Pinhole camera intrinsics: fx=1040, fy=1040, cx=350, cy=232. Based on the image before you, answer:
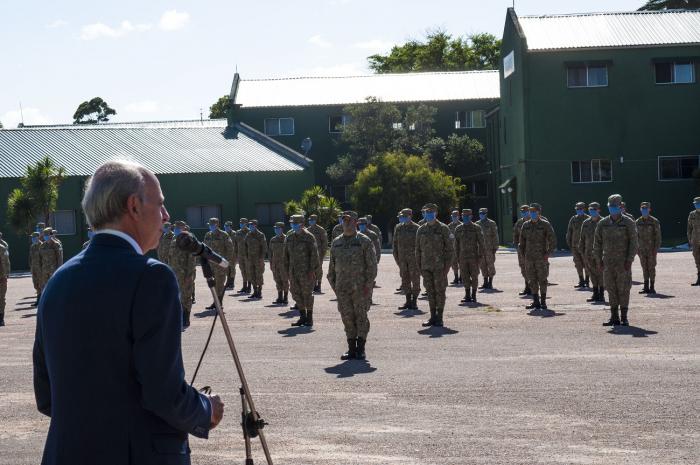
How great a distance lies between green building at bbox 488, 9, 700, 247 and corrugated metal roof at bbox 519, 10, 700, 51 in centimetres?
11

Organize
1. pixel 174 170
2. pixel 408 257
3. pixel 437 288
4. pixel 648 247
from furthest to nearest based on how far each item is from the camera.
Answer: pixel 174 170 < pixel 648 247 < pixel 408 257 < pixel 437 288

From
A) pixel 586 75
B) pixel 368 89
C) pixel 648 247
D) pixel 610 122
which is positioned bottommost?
pixel 648 247

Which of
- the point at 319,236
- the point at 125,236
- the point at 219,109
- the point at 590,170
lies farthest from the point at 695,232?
the point at 219,109

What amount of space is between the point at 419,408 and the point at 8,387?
5407 mm

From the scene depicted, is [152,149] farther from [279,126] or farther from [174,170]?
[279,126]

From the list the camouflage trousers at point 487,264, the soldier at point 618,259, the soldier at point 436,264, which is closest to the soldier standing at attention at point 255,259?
the camouflage trousers at point 487,264

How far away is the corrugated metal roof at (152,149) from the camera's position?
179 ft

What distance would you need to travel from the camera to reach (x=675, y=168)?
50.9m

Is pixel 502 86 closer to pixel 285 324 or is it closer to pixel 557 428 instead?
pixel 285 324

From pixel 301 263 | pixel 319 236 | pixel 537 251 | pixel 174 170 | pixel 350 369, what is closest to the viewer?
pixel 350 369

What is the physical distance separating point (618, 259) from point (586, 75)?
35.1 meters

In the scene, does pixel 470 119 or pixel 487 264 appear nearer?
pixel 487 264

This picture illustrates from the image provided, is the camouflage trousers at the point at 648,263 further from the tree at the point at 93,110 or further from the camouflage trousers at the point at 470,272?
the tree at the point at 93,110

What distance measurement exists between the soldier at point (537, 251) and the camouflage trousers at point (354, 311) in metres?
6.45
